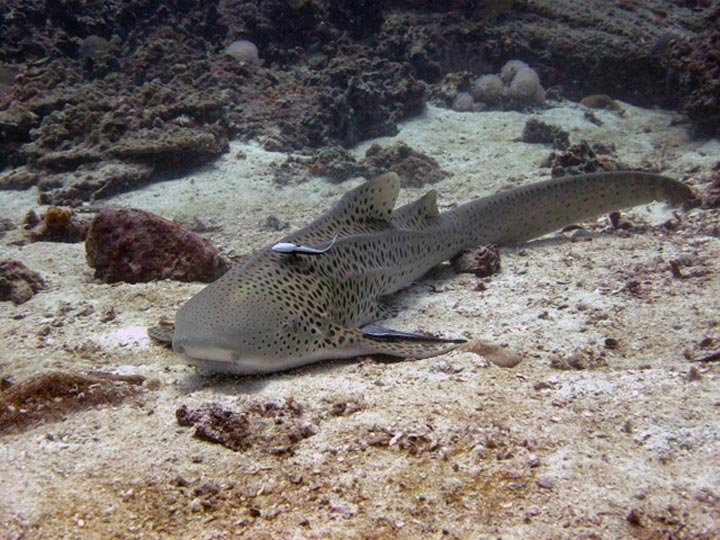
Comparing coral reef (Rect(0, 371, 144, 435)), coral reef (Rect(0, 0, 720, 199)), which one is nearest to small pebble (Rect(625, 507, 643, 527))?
coral reef (Rect(0, 371, 144, 435))

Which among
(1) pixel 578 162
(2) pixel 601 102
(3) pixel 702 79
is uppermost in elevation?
(3) pixel 702 79

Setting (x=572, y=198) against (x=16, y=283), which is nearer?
(x=16, y=283)

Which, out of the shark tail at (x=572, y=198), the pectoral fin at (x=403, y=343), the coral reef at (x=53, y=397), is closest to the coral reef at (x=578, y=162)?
the shark tail at (x=572, y=198)

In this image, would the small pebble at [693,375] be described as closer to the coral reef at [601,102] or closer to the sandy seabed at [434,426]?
the sandy seabed at [434,426]

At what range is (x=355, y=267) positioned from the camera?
4.41 m

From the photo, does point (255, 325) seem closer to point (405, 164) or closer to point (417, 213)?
point (417, 213)

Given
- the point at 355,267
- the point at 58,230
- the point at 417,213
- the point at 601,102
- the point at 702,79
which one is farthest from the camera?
the point at 601,102

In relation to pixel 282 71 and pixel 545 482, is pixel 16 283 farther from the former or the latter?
pixel 282 71

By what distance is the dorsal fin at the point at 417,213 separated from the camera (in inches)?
208

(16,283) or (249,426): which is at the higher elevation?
(249,426)

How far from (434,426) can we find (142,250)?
3.97 m

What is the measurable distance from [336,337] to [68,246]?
4.72 meters

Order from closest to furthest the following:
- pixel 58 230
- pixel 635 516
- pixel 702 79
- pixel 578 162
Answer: pixel 635 516
pixel 58 230
pixel 578 162
pixel 702 79

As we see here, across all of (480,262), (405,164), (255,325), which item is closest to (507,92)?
(405,164)
